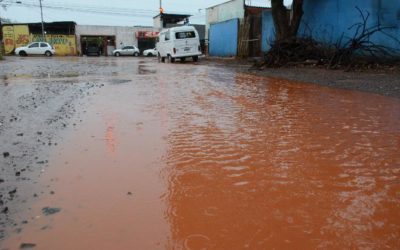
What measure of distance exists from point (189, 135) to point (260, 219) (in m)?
2.30

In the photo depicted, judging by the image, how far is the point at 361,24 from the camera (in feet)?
47.4

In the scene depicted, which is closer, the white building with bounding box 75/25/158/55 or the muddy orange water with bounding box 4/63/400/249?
the muddy orange water with bounding box 4/63/400/249

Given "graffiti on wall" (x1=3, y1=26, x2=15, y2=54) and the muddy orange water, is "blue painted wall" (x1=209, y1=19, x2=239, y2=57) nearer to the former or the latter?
the muddy orange water

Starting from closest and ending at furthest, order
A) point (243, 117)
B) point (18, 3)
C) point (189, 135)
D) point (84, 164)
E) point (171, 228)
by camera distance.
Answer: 1. point (171, 228)
2. point (84, 164)
3. point (189, 135)
4. point (243, 117)
5. point (18, 3)

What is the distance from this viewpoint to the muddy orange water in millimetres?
2277

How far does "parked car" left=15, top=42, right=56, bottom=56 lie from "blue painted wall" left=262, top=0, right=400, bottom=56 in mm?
29509

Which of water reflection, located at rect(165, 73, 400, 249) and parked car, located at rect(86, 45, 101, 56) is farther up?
parked car, located at rect(86, 45, 101, 56)

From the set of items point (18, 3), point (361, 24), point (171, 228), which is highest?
point (18, 3)

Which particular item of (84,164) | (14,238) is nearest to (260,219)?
(14,238)

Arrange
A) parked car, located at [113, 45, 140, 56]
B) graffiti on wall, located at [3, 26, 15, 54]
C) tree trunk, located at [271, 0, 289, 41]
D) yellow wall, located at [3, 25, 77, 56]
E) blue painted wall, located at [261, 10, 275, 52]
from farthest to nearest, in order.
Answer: parked car, located at [113, 45, 140, 56]
yellow wall, located at [3, 25, 77, 56]
graffiti on wall, located at [3, 26, 15, 54]
blue painted wall, located at [261, 10, 275, 52]
tree trunk, located at [271, 0, 289, 41]

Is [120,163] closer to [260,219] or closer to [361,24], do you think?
[260,219]

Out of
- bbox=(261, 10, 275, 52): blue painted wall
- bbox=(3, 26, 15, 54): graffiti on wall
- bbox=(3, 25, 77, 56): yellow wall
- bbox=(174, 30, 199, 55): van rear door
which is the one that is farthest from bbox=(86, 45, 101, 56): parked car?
bbox=(261, 10, 275, 52): blue painted wall

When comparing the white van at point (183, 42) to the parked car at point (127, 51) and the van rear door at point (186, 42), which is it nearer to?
the van rear door at point (186, 42)

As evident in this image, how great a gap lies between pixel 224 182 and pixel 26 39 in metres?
49.6
